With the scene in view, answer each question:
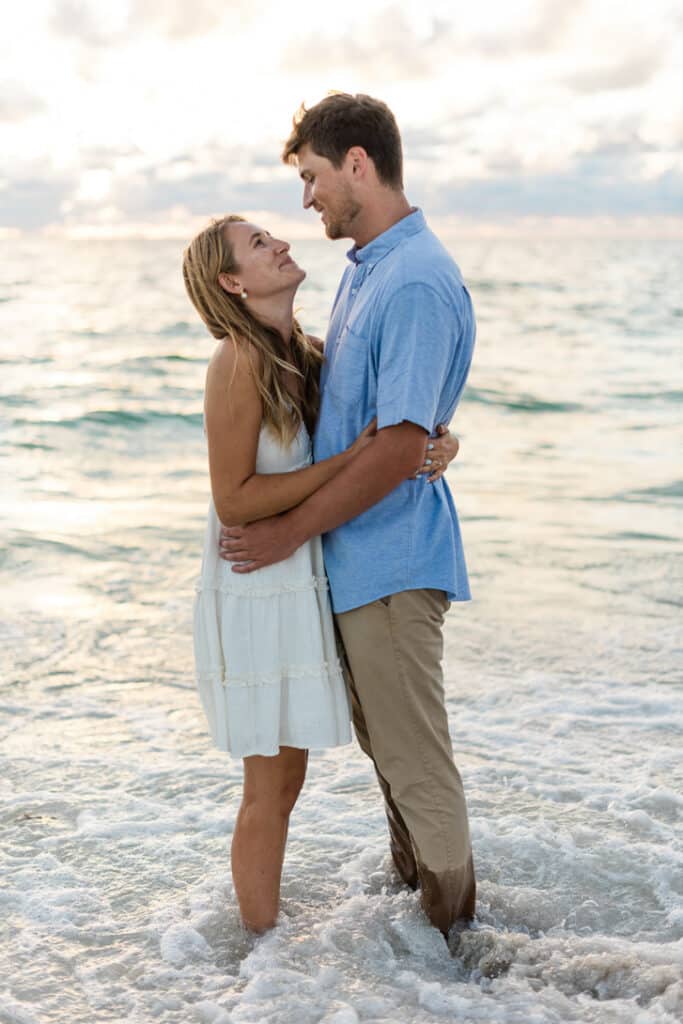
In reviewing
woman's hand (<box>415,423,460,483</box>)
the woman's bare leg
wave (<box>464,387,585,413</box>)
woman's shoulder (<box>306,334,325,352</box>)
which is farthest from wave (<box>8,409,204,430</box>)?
woman's hand (<box>415,423,460,483</box>)

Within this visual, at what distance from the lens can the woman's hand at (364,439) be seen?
2959 millimetres

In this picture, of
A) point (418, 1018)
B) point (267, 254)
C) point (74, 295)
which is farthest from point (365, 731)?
point (74, 295)

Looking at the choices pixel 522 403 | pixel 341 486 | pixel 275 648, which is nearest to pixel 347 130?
pixel 341 486

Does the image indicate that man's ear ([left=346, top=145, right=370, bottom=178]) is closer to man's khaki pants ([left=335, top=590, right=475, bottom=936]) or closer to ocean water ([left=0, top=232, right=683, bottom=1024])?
man's khaki pants ([left=335, top=590, right=475, bottom=936])

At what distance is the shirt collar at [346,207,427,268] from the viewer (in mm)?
3037

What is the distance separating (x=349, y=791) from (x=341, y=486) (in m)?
2.01

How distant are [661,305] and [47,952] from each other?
37181mm

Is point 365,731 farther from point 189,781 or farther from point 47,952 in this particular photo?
point 189,781

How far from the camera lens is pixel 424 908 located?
3.41 metres

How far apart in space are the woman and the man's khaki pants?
0.10m

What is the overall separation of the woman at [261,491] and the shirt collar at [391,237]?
0.68ft

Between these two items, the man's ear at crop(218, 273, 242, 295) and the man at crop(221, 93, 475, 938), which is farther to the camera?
the man's ear at crop(218, 273, 242, 295)

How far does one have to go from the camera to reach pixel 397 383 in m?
2.89

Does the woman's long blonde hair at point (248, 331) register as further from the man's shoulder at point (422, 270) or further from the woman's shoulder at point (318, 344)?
the man's shoulder at point (422, 270)
